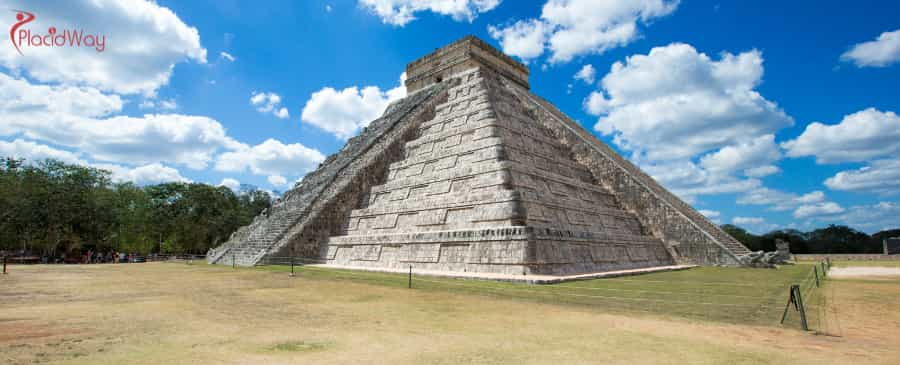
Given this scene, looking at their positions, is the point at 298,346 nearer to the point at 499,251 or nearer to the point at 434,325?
the point at 434,325

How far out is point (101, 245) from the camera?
33.2 meters

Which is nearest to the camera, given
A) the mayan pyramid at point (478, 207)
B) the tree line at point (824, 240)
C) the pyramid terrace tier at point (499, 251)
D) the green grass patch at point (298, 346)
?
the green grass patch at point (298, 346)

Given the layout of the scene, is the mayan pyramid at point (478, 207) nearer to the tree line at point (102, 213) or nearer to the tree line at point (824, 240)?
the tree line at point (102, 213)

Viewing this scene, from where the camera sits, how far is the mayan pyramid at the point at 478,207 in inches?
500

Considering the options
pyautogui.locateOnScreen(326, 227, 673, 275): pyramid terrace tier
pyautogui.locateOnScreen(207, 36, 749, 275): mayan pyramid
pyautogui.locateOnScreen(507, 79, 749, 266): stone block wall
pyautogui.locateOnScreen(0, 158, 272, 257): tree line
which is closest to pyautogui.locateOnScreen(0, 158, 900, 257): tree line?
pyautogui.locateOnScreen(0, 158, 272, 257): tree line

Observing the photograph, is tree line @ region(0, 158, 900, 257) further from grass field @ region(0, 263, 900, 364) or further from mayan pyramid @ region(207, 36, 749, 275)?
grass field @ region(0, 263, 900, 364)

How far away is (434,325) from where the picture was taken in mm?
5742

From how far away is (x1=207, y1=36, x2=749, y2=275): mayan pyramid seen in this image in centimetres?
1269

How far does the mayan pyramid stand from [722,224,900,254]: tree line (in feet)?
95.7

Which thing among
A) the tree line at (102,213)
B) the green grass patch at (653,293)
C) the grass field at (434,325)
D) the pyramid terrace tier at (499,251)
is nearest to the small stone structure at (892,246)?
the pyramid terrace tier at (499,251)

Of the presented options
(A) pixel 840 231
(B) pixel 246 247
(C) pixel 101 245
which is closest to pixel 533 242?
(B) pixel 246 247

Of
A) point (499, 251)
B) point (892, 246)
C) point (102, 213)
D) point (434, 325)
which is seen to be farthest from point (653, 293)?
point (892, 246)

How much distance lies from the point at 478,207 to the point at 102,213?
28.3 metres

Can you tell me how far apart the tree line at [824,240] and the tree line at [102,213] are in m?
47.5
